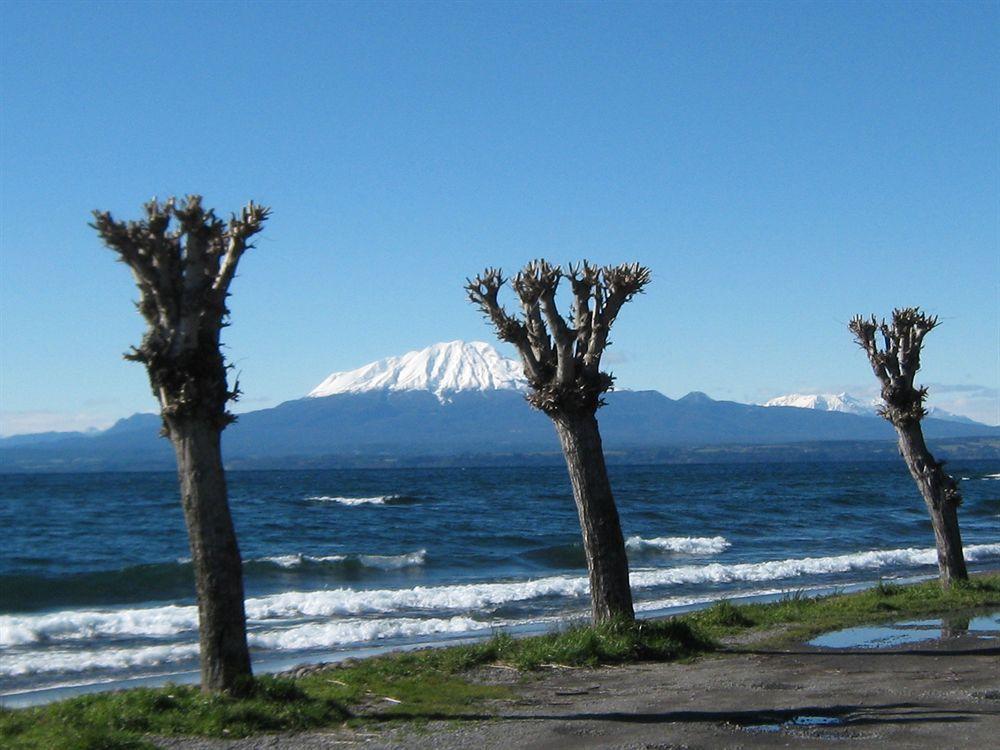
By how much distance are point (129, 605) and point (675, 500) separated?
161ft

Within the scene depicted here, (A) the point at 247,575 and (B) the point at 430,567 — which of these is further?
(B) the point at 430,567

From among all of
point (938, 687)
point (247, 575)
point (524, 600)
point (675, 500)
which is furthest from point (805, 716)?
point (675, 500)

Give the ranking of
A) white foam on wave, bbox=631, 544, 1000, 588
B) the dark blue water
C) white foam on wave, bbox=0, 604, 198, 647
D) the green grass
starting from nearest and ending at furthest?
the green grass → the dark blue water → white foam on wave, bbox=0, 604, 198, 647 → white foam on wave, bbox=631, 544, 1000, 588

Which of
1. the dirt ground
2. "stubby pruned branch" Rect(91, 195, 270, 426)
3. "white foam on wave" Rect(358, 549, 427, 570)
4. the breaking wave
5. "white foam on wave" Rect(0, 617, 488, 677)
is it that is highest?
"stubby pruned branch" Rect(91, 195, 270, 426)

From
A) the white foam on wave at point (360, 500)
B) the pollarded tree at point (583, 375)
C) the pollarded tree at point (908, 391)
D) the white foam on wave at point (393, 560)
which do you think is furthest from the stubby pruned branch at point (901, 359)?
the white foam on wave at point (360, 500)

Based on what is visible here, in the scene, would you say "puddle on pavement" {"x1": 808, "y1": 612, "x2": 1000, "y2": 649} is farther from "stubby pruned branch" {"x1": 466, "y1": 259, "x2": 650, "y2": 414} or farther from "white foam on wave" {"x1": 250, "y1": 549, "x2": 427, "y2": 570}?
"white foam on wave" {"x1": 250, "y1": 549, "x2": 427, "y2": 570}

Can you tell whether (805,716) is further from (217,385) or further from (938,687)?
(217,385)

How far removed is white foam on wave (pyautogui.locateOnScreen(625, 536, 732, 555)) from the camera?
3956cm

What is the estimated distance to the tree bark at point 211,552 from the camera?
10453 mm

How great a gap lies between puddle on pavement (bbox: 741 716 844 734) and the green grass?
2.47 metres

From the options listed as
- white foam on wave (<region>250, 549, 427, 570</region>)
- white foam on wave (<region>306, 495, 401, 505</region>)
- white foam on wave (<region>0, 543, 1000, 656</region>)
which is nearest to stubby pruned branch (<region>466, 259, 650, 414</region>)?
white foam on wave (<region>0, 543, 1000, 656</region>)

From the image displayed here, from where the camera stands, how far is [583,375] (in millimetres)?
14352

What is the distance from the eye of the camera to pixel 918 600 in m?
18.9

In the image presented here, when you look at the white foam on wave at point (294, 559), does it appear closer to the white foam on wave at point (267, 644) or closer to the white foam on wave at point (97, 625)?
the white foam on wave at point (97, 625)
